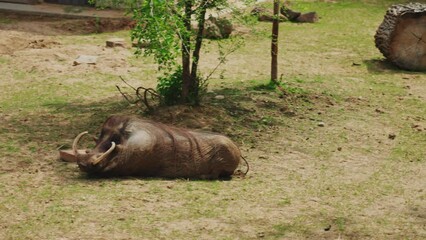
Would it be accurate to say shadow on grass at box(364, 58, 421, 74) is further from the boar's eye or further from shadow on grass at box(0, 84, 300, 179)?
the boar's eye

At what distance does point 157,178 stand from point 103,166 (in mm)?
536

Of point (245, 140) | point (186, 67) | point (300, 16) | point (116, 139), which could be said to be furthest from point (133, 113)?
point (300, 16)

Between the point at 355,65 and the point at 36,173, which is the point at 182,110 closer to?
the point at 36,173

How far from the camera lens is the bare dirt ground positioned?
7098mm

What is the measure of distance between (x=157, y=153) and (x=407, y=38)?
6009mm

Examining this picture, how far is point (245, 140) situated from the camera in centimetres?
950

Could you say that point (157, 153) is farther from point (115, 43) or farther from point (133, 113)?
point (115, 43)

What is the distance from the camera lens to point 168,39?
823 cm

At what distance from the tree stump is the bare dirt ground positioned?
0.29 metres

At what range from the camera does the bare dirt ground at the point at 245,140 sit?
7098 millimetres

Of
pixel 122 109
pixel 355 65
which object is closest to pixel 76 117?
pixel 122 109

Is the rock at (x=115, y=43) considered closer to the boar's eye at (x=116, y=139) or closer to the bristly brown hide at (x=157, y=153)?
the bristly brown hide at (x=157, y=153)

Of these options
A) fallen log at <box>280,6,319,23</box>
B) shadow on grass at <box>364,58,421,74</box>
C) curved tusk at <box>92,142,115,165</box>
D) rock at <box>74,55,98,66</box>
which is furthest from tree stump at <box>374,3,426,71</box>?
curved tusk at <box>92,142,115,165</box>

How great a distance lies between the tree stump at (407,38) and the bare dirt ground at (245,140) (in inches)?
11.4
